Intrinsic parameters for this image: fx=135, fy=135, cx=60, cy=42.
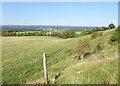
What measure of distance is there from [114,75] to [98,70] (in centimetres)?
87

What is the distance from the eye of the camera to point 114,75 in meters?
4.96

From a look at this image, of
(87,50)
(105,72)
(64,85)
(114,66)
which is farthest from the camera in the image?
(87,50)

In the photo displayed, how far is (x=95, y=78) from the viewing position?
502 centimetres

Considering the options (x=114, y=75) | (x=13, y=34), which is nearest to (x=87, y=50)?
(x=114, y=75)

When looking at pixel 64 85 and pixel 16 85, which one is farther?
pixel 16 85

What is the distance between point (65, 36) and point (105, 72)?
152 feet

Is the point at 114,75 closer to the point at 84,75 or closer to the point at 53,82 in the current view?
the point at 84,75

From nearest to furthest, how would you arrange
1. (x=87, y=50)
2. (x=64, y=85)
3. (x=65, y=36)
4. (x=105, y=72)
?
(x=64, y=85) < (x=105, y=72) < (x=87, y=50) < (x=65, y=36)

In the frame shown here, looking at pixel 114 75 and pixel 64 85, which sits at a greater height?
pixel 114 75

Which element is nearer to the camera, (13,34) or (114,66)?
(114,66)

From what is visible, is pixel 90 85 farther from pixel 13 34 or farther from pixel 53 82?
pixel 13 34

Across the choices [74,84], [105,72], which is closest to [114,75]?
[105,72]

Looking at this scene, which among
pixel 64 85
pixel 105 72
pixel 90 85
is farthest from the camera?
pixel 105 72

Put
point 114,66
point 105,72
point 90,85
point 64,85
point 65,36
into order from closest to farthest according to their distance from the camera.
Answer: point 90,85 → point 64,85 → point 105,72 → point 114,66 → point 65,36
